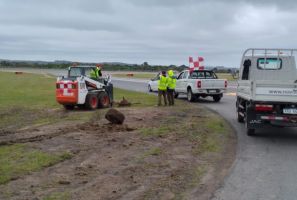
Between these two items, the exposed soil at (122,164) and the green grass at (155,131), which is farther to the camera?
the green grass at (155,131)

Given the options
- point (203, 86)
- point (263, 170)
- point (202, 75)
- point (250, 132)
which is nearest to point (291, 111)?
point (250, 132)

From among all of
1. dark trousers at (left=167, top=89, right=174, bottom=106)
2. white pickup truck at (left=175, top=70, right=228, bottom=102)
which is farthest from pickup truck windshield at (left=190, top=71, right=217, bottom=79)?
dark trousers at (left=167, top=89, right=174, bottom=106)

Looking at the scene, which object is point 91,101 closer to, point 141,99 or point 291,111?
point 141,99

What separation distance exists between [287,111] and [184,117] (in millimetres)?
5600

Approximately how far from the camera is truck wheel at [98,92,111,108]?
878 inches

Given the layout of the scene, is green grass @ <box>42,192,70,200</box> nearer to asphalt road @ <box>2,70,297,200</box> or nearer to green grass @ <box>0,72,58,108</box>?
asphalt road @ <box>2,70,297,200</box>

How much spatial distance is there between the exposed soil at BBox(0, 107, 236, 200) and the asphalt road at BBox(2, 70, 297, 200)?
0.26 m

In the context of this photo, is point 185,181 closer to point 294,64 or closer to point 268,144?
point 268,144

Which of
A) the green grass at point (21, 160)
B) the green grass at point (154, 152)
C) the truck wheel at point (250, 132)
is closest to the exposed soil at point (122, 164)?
the green grass at point (154, 152)

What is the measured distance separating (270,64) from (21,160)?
391 inches

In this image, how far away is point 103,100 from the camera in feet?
73.9

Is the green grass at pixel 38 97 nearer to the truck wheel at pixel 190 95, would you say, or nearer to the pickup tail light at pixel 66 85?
the truck wheel at pixel 190 95

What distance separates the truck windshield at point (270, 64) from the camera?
16.6 metres

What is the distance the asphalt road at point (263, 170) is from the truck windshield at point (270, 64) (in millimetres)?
2879
